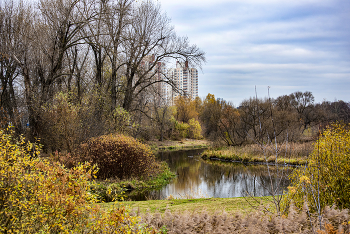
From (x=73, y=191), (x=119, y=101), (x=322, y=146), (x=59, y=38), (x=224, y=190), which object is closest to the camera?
(x=73, y=191)

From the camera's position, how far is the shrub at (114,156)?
1215 cm

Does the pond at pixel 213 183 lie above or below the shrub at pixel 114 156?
below

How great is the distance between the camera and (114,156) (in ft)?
40.5

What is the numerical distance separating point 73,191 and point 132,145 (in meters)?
9.62

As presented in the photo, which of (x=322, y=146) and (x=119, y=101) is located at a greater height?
(x=119, y=101)

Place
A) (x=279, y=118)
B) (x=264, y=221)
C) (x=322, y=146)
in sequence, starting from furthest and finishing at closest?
(x=279, y=118)
(x=322, y=146)
(x=264, y=221)

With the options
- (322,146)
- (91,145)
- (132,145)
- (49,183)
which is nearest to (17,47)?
(91,145)

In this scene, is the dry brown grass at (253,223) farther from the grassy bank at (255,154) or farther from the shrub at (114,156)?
the grassy bank at (255,154)

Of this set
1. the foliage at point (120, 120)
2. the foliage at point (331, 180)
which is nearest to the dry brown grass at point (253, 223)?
the foliage at point (331, 180)

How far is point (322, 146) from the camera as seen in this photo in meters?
5.23

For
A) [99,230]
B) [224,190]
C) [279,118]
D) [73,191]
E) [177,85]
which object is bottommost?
[224,190]

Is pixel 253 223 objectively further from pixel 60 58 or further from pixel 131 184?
pixel 60 58

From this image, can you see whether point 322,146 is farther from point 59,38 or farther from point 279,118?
point 279,118

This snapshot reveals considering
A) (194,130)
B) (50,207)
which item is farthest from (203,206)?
Answer: (194,130)
